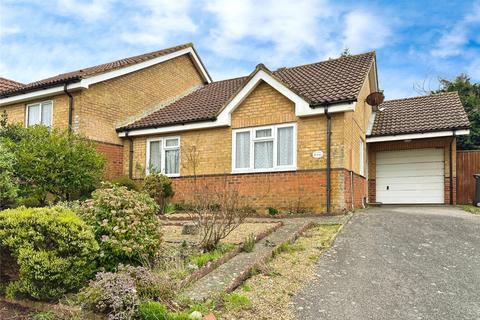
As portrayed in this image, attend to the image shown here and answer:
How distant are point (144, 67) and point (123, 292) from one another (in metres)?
14.3

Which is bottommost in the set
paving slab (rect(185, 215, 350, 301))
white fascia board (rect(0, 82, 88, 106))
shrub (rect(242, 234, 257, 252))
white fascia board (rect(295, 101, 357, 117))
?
paving slab (rect(185, 215, 350, 301))

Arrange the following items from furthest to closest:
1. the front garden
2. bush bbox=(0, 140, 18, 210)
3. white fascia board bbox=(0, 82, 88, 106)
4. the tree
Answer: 1. the tree
2. white fascia board bbox=(0, 82, 88, 106)
3. bush bbox=(0, 140, 18, 210)
4. the front garden

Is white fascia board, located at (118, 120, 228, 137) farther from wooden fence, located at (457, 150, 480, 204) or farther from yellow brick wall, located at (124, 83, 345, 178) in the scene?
wooden fence, located at (457, 150, 480, 204)

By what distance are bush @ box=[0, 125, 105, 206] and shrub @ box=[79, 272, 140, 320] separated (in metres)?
7.35

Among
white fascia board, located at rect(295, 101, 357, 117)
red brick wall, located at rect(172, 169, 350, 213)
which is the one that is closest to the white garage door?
red brick wall, located at rect(172, 169, 350, 213)

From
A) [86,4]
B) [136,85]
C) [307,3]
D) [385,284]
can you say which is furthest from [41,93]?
[385,284]

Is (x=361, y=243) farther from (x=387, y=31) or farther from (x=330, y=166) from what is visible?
(x=387, y=31)

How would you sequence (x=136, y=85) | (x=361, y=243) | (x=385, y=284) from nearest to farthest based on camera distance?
(x=385, y=284) < (x=361, y=243) < (x=136, y=85)

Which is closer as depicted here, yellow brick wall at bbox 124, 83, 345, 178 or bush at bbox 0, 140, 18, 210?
bush at bbox 0, 140, 18, 210

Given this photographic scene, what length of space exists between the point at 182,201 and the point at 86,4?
303 inches

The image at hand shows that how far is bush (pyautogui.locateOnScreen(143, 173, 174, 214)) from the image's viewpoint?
516 inches

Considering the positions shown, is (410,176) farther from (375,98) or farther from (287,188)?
(287,188)

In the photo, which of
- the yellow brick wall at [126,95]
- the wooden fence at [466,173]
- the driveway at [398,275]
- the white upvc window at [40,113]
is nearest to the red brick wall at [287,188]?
the driveway at [398,275]

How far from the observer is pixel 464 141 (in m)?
22.2
